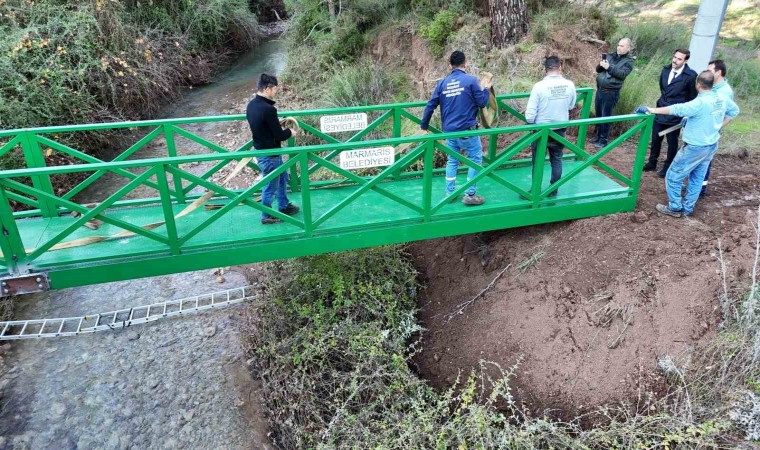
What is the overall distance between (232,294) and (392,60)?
7.57 m

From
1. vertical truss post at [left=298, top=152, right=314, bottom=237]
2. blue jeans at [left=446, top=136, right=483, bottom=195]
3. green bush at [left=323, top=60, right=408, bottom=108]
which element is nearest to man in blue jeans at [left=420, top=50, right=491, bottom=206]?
blue jeans at [left=446, top=136, right=483, bottom=195]

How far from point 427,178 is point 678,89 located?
3455mm

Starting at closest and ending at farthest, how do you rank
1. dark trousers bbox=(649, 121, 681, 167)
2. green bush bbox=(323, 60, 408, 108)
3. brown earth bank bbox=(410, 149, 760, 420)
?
brown earth bank bbox=(410, 149, 760, 420) < dark trousers bbox=(649, 121, 681, 167) < green bush bbox=(323, 60, 408, 108)

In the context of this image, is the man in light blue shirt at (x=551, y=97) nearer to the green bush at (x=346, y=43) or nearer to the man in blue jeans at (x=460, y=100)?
the man in blue jeans at (x=460, y=100)

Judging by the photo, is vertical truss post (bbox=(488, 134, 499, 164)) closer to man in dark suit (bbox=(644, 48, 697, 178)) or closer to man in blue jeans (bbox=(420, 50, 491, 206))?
man in blue jeans (bbox=(420, 50, 491, 206))

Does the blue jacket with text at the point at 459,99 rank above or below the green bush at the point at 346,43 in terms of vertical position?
above

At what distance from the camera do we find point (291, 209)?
5898 mm

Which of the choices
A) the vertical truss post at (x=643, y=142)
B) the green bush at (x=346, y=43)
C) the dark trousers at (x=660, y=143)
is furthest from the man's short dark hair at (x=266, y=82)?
the green bush at (x=346, y=43)

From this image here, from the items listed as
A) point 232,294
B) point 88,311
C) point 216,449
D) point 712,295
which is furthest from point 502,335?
point 88,311

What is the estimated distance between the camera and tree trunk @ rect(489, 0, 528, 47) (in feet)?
33.7

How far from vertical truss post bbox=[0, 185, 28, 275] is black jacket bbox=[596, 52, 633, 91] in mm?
6995

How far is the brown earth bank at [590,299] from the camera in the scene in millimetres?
5051

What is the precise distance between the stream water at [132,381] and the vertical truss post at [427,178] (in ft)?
9.45

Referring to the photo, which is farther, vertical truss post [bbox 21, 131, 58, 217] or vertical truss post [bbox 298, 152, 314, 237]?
vertical truss post [bbox 21, 131, 58, 217]
